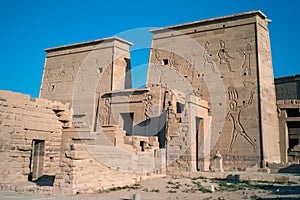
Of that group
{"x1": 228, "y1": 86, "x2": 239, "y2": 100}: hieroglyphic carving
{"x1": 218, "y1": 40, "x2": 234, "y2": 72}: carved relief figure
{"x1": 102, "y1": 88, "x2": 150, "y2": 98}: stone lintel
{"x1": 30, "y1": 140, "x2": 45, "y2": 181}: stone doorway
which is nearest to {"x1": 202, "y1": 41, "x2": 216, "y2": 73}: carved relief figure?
{"x1": 218, "y1": 40, "x2": 234, "y2": 72}: carved relief figure

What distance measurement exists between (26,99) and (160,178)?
6225 mm

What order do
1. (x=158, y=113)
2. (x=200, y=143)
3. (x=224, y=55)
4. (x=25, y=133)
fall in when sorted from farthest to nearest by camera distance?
(x=158, y=113), (x=224, y=55), (x=200, y=143), (x=25, y=133)

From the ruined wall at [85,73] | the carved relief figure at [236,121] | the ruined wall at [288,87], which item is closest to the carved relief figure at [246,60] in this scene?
the carved relief figure at [236,121]

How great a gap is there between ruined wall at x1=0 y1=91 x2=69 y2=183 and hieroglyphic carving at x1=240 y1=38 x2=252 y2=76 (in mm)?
9240

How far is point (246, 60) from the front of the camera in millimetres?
17156

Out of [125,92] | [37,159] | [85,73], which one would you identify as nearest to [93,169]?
[37,159]

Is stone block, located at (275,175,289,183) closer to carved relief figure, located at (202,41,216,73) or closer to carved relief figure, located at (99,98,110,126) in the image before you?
carved relief figure, located at (202,41,216,73)

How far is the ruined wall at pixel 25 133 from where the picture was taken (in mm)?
12117

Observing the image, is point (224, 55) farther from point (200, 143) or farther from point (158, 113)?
point (200, 143)

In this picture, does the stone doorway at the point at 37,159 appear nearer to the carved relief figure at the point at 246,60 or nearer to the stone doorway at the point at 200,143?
the stone doorway at the point at 200,143

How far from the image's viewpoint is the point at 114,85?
21281 millimetres

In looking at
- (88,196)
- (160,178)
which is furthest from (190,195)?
(160,178)

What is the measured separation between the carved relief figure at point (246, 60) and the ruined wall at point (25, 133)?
364 inches

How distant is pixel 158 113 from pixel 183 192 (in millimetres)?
9021
